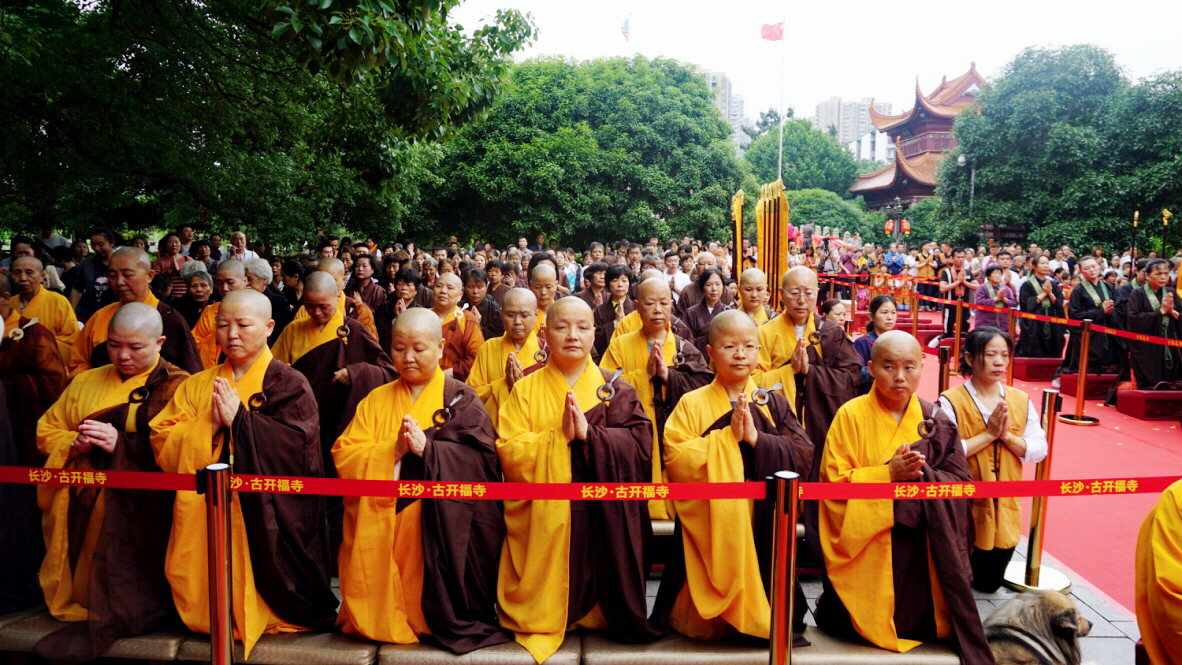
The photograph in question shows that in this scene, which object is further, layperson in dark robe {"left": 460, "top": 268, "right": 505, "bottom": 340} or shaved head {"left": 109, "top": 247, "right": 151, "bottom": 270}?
layperson in dark robe {"left": 460, "top": 268, "right": 505, "bottom": 340}

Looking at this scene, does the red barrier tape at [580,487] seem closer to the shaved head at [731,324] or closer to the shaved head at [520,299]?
the shaved head at [731,324]

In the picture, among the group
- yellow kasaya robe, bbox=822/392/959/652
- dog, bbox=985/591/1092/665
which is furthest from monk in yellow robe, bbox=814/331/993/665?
dog, bbox=985/591/1092/665

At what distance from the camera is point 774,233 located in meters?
8.59

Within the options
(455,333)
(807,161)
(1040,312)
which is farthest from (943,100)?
(455,333)

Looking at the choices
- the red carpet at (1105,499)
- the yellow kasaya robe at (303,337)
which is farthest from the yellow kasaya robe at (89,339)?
the red carpet at (1105,499)

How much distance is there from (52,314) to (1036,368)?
11522 mm

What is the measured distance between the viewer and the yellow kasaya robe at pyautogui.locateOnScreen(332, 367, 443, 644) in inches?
145

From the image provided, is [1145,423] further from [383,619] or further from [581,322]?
[383,619]

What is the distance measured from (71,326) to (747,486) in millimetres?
5511

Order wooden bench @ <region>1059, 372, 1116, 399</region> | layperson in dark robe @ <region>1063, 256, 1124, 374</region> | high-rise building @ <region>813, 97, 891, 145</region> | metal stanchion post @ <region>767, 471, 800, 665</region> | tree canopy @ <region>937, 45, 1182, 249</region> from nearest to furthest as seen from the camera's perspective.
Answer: metal stanchion post @ <region>767, 471, 800, 665</region> < wooden bench @ <region>1059, 372, 1116, 399</region> < layperson in dark robe @ <region>1063, 256, 1124, 374</region> < tree canopy @ <region>937, 45, 1182, 249</region> < high-rise building @ <region>813, 97, 891, 145</region>

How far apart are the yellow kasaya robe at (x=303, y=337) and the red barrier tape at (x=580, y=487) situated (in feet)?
8.59

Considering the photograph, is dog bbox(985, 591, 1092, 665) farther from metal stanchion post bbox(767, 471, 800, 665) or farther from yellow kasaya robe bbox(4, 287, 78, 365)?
yellow kasaya robe bbox(4, 287, 78, 365)

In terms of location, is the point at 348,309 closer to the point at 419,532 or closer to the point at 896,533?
the point at 419,532

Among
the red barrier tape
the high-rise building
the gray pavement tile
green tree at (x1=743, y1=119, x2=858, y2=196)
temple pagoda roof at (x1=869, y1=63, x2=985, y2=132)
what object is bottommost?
the gray pavement tile
